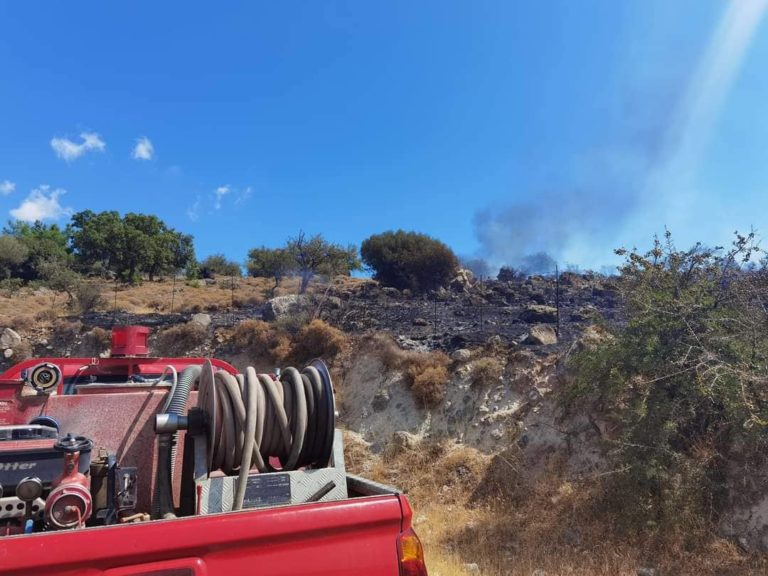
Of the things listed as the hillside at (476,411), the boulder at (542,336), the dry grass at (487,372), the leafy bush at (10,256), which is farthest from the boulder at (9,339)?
the leafy bush at (10,256)

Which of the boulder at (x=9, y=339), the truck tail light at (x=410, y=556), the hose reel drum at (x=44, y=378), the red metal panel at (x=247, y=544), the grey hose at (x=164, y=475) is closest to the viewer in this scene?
the red metal panel at (x=247, y=544)

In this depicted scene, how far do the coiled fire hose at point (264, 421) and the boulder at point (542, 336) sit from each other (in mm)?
9288

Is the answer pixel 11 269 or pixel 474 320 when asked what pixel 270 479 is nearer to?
pixel 474 320

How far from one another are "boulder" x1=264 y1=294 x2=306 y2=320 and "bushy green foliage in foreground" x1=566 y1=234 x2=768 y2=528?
10.4m

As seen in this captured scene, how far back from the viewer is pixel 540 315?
14.9 metres

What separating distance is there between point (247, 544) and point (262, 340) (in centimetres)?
1399

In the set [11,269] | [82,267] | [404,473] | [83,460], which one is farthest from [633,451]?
[11,269]

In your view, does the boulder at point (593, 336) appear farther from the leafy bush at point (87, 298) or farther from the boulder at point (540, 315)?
the leafy bush at point (87, 298)

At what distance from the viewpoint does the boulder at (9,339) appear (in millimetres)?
17894

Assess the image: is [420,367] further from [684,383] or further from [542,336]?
[684,383]

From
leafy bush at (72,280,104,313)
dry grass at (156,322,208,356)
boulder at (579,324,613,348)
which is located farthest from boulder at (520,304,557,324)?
leafy bush at (72,280,104,313)

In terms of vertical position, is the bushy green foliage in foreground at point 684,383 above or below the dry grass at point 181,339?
below

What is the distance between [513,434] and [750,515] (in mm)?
3888

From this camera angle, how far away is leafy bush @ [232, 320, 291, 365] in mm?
15070
